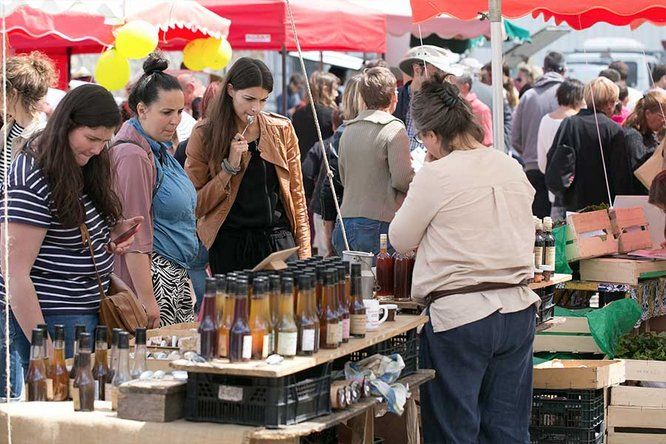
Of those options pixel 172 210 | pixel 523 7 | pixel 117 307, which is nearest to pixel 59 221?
pixel 117 307

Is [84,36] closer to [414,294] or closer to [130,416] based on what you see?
[414,294]

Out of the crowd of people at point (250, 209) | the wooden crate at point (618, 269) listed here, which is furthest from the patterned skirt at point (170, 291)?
the wooden crate at point (618, 269)

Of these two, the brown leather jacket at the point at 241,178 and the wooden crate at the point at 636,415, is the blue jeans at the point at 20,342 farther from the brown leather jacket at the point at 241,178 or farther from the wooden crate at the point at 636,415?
the wooden crate at the point at 636,415

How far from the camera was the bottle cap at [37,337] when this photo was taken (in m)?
3.33

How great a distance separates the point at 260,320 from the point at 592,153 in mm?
5426

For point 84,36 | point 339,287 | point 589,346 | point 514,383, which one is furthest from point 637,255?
point 84,36

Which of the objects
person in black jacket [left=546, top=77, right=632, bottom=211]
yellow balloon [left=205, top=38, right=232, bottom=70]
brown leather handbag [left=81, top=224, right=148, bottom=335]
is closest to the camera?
brown leather handbag [left=81, top=224, right=148, bottom=335]

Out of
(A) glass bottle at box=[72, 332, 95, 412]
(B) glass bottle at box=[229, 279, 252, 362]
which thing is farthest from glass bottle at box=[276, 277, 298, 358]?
(A) glass bottle at box=[72, 332, 95, 412]

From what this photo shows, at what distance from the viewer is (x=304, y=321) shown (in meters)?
3.29

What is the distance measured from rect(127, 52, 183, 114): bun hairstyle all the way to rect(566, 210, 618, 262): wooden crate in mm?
2645

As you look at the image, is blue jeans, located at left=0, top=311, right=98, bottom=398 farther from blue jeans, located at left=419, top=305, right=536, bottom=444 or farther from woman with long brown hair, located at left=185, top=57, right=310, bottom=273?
woman with long brown hair, located at left=185, top=57, right=310, bottom=273

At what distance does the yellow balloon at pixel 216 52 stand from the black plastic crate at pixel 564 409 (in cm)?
514

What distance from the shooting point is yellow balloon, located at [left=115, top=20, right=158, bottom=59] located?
27.2 feet

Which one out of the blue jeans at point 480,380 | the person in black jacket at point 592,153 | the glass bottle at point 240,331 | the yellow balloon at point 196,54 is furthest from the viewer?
the yellow balloon at point 196,54
